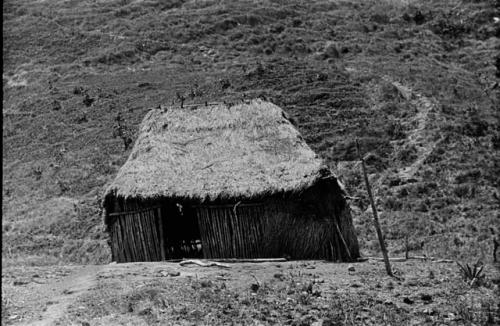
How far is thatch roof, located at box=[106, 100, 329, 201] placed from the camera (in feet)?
56.5

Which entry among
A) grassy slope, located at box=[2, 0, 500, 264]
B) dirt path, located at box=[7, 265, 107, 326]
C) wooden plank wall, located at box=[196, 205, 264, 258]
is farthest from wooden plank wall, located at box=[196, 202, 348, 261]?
grassy slope, located at box=[2, 0, 500, 264]

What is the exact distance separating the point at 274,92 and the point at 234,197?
A: 20.7m

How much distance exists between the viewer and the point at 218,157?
18.7 meters

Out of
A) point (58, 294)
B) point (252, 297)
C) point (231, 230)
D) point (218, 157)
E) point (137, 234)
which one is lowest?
point (252, 297)

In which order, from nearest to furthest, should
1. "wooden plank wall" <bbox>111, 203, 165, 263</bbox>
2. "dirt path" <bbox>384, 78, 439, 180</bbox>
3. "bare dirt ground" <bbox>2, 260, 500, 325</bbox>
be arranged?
1. "bare dirt ground" <bbox>2, 260, 500, 325</bbox>
2. "wooden plank wall" <bbox>111, 203, 165, 263</bbox>
3. "dirt path" <bbox>384, 78, 439, 180</bbox>

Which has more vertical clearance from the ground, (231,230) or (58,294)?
(231,230)

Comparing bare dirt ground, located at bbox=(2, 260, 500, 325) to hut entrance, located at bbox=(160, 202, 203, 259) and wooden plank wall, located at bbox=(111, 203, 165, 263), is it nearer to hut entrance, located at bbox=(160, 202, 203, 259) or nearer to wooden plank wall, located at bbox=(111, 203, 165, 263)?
wooden plank wall, located at bbox=(111, 203, 165, 263)

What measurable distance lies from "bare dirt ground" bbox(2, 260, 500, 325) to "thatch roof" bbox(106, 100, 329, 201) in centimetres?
255

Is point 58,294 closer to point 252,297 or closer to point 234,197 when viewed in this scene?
point 252,297

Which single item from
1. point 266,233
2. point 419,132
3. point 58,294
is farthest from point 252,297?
point 419,132

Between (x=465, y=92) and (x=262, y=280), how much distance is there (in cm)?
2687

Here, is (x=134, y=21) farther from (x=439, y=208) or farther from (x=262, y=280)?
(x=262, y=280)

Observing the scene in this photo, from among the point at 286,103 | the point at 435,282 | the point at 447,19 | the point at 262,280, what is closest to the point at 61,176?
the point at 286,103

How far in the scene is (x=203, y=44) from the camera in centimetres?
4528
